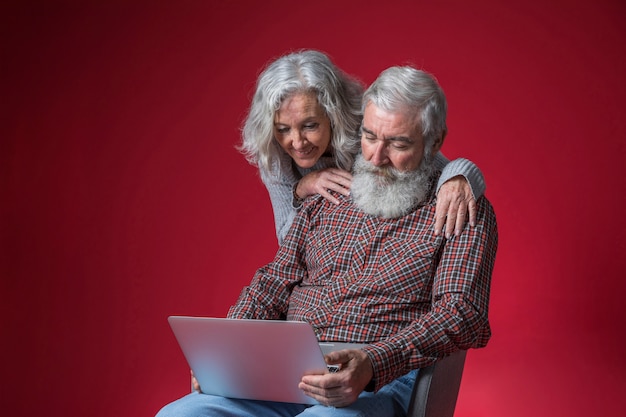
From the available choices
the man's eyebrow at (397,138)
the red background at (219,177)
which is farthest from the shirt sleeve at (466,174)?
the red background at (219,177)

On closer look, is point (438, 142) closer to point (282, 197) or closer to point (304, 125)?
point (304, 125)

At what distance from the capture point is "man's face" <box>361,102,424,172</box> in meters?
2.45

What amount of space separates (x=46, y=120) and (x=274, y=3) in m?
1.15

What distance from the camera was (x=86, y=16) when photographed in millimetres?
3869

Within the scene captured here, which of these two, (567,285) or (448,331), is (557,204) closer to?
(567,285)

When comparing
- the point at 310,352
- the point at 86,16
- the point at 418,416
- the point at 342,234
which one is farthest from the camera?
the point at 86,16

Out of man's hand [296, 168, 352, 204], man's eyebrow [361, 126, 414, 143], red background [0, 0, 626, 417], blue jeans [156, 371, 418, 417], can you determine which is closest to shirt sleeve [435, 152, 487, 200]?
man's eyebrow [361, 126, 414, 143]

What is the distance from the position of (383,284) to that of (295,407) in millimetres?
413

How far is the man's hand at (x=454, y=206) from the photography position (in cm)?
238

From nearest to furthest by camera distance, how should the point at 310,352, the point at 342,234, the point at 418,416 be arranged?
the point at 310,352 < the point at 418,416 < the point at 342,234

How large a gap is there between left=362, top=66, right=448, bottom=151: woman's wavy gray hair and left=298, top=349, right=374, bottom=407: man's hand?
716 millimetres

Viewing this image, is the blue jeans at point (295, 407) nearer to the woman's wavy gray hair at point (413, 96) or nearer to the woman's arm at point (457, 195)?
the woman's arm at point (457, 195)

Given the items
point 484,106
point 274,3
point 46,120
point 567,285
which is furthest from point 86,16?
point 567,285

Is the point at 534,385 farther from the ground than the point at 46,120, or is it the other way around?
the point at 46,120
